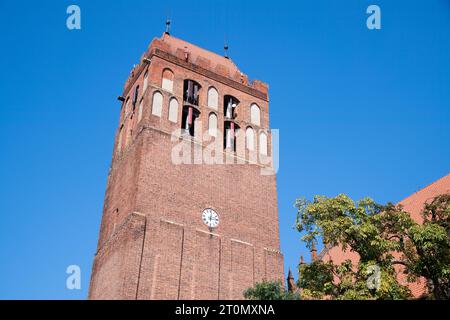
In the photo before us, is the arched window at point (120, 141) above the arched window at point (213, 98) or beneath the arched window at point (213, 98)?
beneath

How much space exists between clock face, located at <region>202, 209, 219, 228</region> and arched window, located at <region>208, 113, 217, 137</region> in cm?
408

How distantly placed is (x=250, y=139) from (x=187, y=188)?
17.6ft

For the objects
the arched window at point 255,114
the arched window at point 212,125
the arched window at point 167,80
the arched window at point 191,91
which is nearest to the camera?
the arched window at point 212,125

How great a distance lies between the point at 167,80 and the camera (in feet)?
86.0

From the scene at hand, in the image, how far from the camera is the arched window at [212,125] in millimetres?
25628

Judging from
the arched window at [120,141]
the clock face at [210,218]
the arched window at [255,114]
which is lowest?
the clock face at [210,218]

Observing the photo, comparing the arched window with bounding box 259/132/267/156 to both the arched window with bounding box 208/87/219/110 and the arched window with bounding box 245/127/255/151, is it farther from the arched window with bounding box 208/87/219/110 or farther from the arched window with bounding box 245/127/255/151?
the arched window with bounding box 208/87/219/110

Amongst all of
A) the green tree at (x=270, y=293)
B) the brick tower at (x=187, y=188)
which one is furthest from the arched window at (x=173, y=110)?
the green tree at (x=270, y=293)

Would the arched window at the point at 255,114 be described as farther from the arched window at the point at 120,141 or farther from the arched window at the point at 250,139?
the arched window at the point at 120,141

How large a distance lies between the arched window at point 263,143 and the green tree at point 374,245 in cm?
981

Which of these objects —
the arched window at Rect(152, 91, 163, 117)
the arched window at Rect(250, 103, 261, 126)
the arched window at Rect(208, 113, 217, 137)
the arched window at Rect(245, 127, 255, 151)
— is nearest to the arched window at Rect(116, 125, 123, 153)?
the arched window at Rect(152, 91, 163, 117)

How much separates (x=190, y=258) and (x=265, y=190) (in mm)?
5765

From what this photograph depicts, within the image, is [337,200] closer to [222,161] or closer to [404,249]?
[404,249]

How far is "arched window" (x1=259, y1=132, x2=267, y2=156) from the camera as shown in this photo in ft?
88.4
